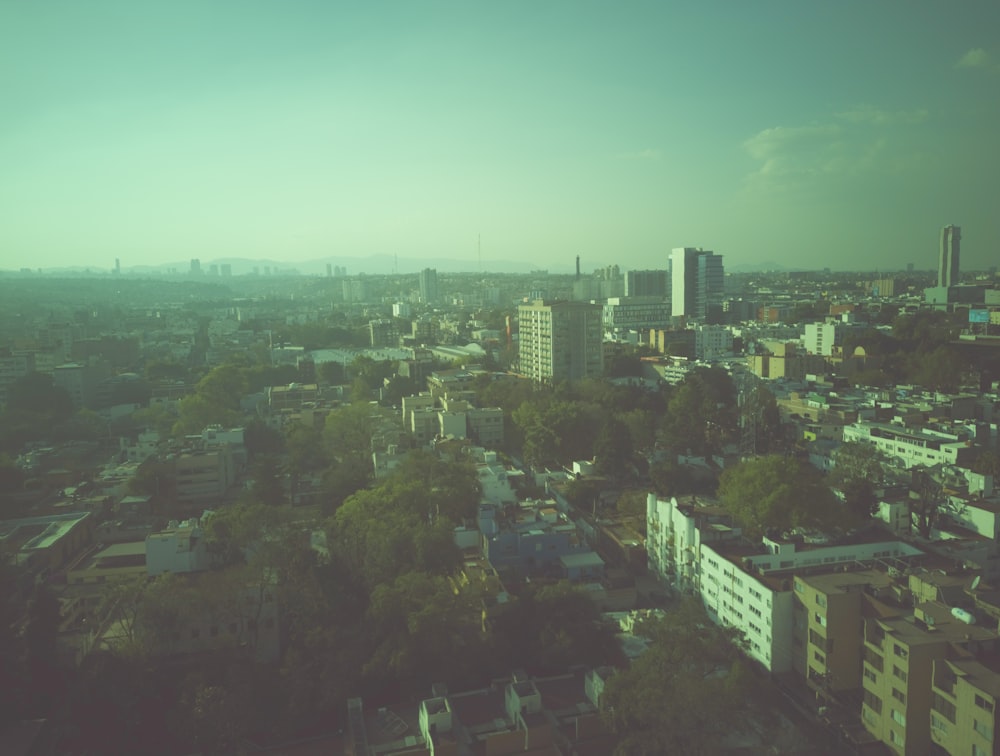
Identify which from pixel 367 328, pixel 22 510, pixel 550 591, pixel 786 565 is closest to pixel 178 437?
pixel 22 510

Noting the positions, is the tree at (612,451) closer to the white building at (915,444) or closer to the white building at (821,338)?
the white building at (915,444)

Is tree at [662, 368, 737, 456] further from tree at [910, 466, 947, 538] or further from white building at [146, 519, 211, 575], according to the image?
white building at [146, 519, 211, 575]

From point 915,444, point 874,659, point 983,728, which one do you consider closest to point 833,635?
point 874,659

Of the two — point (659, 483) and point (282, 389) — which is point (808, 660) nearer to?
point (659, 483)

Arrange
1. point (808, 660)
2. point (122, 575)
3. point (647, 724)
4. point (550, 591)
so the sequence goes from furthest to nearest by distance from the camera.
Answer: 1. point (122, 575)
2. point (550, 591)
3. point (808, 660)
4. point (647, 724)

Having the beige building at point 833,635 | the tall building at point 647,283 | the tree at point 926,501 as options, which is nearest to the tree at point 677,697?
the beige building at point 833,635

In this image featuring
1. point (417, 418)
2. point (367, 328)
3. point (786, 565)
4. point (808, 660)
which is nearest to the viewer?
point (808, 660)

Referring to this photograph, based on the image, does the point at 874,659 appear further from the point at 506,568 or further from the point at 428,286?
the point at 428,286
